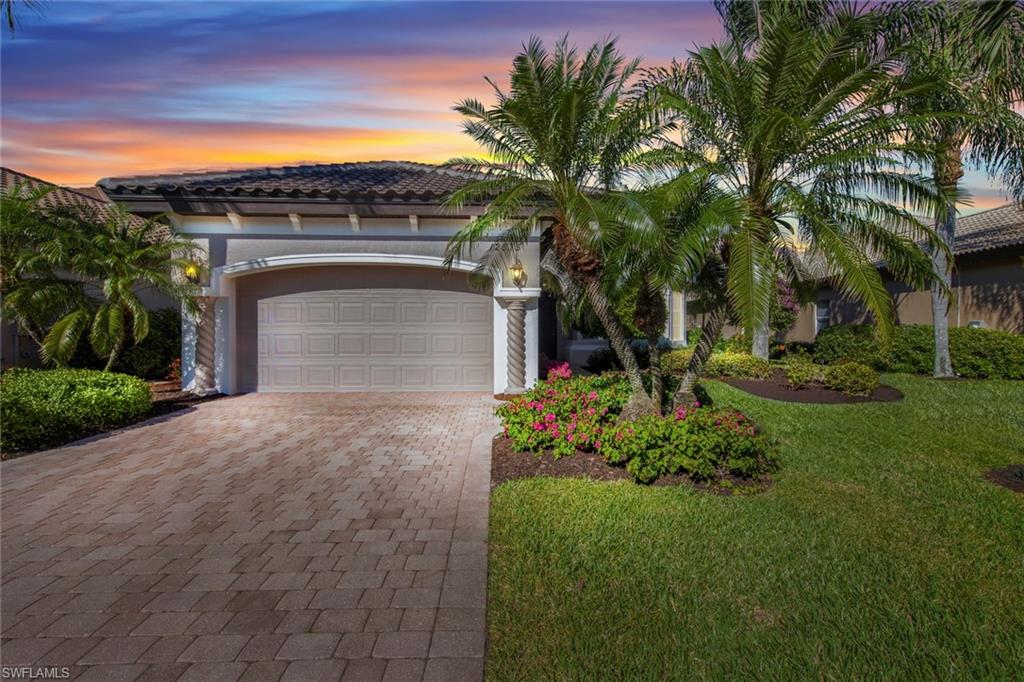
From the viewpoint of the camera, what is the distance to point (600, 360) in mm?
15422

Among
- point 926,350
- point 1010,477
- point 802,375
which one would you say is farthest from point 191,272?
point 926,350

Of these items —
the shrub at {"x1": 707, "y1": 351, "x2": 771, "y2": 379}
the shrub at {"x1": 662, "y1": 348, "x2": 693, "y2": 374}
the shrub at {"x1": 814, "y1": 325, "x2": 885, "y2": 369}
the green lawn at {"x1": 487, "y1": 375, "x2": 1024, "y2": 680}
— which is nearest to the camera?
the green lawn at {"x1": 487, "y1": 375, "x2": 1024, "y2": 680}

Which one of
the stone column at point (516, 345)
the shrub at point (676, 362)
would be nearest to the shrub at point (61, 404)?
the stone column at point (516, 345)

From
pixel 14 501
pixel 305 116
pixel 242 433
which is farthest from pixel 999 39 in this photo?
pixel 14 501

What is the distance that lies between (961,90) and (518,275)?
10.0 m

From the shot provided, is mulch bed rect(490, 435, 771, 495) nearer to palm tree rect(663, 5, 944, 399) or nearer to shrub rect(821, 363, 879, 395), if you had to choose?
palm tree rect(663, 5, 944, 399)

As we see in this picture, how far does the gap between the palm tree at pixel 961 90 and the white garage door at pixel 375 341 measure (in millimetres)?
8524

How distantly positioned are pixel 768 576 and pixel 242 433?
7.67m

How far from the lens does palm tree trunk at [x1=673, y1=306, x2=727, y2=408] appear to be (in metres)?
7.26

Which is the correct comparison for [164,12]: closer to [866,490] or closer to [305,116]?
[305,116]

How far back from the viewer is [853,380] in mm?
11344

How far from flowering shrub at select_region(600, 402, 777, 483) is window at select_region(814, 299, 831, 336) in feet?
63.0

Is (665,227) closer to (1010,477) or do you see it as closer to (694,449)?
(694,449)

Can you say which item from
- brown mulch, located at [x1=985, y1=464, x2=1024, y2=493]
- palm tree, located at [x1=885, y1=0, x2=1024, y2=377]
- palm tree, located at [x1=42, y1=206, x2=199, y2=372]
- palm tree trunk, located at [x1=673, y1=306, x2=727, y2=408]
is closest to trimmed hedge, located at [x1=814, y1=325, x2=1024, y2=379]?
palm tree, located at [x1=885, y1=0, x2=1024, y2=377]
